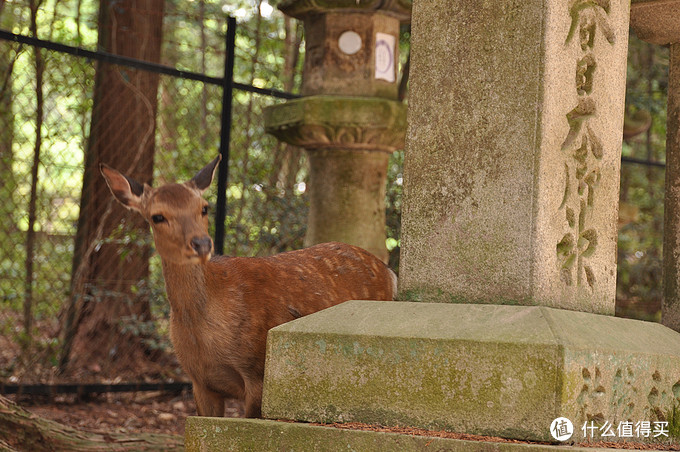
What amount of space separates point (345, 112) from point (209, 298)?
2.26m

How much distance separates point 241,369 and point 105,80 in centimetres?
440

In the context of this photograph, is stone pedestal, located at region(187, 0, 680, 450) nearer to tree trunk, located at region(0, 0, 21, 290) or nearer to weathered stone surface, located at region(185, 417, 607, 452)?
weathered stone surface, located at region(185, 417, 607, 452)

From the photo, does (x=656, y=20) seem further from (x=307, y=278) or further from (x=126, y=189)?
(x=126, y=189)

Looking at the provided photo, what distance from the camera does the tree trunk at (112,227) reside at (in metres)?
7.52

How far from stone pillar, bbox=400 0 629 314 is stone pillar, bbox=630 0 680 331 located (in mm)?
897

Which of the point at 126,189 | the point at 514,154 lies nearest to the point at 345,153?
the point at 126,189

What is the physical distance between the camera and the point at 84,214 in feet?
24.7

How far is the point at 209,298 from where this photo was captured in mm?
4363

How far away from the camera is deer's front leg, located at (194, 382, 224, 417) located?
454 centimetres

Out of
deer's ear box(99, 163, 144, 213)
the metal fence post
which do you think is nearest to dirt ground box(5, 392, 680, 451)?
the metal fence post

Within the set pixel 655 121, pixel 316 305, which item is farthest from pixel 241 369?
pixel 655 121

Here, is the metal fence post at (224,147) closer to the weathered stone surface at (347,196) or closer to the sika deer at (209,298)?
the weathered stone surface at (347,196)

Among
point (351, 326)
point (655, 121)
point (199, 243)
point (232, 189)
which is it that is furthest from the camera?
point (655, 121)

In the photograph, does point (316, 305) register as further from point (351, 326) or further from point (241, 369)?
point (351, 326)
